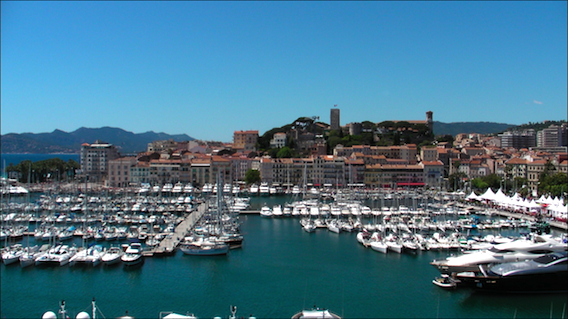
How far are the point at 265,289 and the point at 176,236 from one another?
23.2 ft

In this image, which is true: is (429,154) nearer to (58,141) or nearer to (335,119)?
(335,119)

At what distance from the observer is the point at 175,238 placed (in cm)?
1973

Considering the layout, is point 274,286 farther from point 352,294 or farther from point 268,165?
point 268,165

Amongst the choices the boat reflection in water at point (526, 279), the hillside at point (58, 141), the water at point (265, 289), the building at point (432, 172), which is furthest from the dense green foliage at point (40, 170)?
the boat reflection in water at point (526, 279)

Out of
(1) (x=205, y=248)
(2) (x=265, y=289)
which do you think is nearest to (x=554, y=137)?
(1) (x=205, y=248)

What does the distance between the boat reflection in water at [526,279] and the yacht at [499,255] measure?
0.45 metres

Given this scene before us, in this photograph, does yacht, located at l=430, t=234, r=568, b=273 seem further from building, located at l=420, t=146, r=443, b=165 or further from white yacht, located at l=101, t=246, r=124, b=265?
building, located at l=420, t=146, r=443, b=165

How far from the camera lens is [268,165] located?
1754 inches

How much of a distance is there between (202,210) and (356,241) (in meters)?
10.6

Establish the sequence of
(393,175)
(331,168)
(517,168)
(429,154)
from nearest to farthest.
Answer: (517,168)
(331,168)
(393,175)
(429,154)

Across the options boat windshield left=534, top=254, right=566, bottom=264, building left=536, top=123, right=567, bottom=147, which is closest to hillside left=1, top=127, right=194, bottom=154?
building left=536, top=123, right=567, bottom=147

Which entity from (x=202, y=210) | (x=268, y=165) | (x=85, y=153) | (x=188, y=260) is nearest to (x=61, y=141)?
(x=85, y=153)

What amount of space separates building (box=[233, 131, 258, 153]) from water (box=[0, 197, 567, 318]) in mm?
39534

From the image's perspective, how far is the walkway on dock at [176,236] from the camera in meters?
17.9
